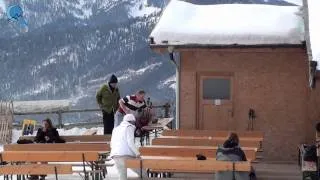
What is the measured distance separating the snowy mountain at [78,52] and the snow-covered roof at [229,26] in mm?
69541

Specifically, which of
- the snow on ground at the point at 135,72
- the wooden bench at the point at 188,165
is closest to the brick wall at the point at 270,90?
the wooden bench at the point at 188,165

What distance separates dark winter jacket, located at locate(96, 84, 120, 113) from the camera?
18797 mm

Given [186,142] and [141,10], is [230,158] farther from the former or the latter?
[141,10]

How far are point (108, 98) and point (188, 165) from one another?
6884 mm

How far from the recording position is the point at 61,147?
1496 centimetres

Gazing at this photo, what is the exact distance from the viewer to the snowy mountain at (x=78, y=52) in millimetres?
99500

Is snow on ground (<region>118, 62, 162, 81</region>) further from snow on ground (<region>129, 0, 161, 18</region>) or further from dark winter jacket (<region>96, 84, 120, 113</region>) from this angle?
dark winter jacket (<region>96, 84, 120, 113</region>)

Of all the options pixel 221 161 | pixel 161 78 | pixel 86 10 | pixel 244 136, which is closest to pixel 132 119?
pixel 221 161

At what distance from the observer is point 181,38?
55.0 ft

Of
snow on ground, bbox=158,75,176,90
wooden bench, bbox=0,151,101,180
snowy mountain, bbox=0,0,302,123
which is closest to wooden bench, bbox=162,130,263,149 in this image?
wooden bench, bbox=0,151,101,180

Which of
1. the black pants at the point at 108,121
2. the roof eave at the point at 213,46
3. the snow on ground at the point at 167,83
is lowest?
the black pants at the point at 108,121

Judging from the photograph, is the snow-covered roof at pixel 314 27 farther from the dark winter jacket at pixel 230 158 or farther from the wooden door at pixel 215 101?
the wooden door at pixel 215 101

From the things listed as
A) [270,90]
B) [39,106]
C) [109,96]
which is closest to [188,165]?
[270,90]

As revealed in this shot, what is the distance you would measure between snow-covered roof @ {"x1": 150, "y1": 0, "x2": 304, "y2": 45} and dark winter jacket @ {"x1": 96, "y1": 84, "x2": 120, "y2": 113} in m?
2.23
